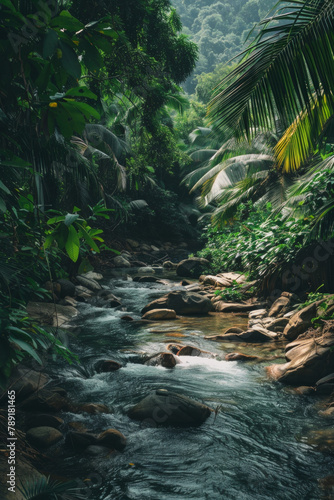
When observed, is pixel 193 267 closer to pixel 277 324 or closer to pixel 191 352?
pixel 277 324

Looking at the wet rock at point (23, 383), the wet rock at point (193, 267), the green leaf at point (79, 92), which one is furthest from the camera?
the wet rock at point (193, 267)

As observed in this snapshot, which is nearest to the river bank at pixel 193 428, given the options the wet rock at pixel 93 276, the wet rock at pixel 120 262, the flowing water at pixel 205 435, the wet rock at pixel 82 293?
the flowing water at pixel 205 435

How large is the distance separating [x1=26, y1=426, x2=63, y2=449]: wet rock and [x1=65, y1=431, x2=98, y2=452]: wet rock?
0.11 meters

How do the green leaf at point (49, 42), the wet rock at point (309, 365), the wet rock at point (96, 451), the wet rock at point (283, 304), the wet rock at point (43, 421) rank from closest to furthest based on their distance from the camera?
the green leaf at point (49, 42) → the wet rock at point (96, 451) → the wet rock at point (43, 421) → the wet rock at point (309, 365) → the wet rock at point (283, 304)

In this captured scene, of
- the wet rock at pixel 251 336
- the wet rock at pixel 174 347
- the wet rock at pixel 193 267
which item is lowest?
the wet rock at pixel 193 267

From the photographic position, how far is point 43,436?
11.5 ft

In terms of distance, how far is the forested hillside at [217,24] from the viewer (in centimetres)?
6219

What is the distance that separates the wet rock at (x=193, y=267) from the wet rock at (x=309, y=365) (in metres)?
8.91

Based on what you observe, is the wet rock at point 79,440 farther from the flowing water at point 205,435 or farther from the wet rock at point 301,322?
the wet rock at point 301,322

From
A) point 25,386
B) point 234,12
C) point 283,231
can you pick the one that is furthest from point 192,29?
point 25,386

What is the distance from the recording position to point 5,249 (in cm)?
257

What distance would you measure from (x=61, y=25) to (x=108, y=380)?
4.44 metres

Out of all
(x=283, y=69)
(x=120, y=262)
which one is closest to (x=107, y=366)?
(x=283, y=69)

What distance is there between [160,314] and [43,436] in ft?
16.7
